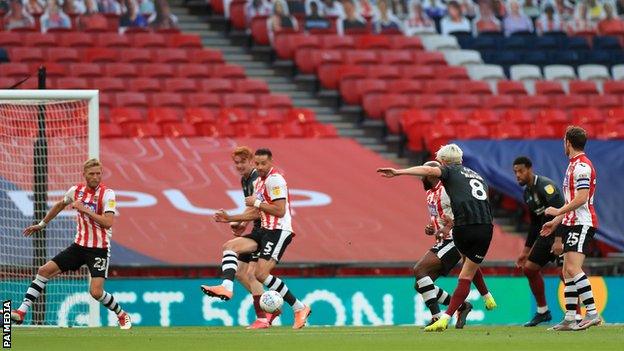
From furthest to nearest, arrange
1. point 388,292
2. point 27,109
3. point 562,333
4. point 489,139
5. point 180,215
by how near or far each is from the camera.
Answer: point 489,139
point 180,215
point 388,292
point 27,109
point 562,333

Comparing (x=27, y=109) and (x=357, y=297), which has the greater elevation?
(x=27, y=109)

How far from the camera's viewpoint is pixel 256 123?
80.9 ft

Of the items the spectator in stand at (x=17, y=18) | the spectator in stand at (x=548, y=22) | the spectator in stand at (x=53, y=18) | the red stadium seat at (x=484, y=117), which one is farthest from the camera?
the spectator in stand at (x=548, y=22)

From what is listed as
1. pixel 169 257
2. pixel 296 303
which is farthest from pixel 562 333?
pixel 169 257

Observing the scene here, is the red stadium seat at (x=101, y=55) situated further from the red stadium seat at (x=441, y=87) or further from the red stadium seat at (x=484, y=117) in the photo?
the red stadium seat at (x=484, y=117)

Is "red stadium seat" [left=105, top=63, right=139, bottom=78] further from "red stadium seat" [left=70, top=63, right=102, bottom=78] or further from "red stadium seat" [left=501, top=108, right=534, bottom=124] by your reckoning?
"red stadium seat" [left=501, top=108, right=534, bottom=124]

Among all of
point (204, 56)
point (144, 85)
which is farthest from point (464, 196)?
point (204, 56)

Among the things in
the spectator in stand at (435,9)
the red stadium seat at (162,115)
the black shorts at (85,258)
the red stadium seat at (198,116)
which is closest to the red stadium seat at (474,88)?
the spectator in stand at (435,9)

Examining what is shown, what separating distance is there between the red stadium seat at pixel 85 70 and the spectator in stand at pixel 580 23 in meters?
10.2

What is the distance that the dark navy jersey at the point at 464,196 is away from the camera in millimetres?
14992

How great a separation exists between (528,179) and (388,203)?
254 inches

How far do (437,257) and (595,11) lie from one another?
16.9 meters

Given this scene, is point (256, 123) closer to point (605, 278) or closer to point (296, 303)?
point (605, 278)

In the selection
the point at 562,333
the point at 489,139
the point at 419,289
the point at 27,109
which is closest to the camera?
the point at 562,333
